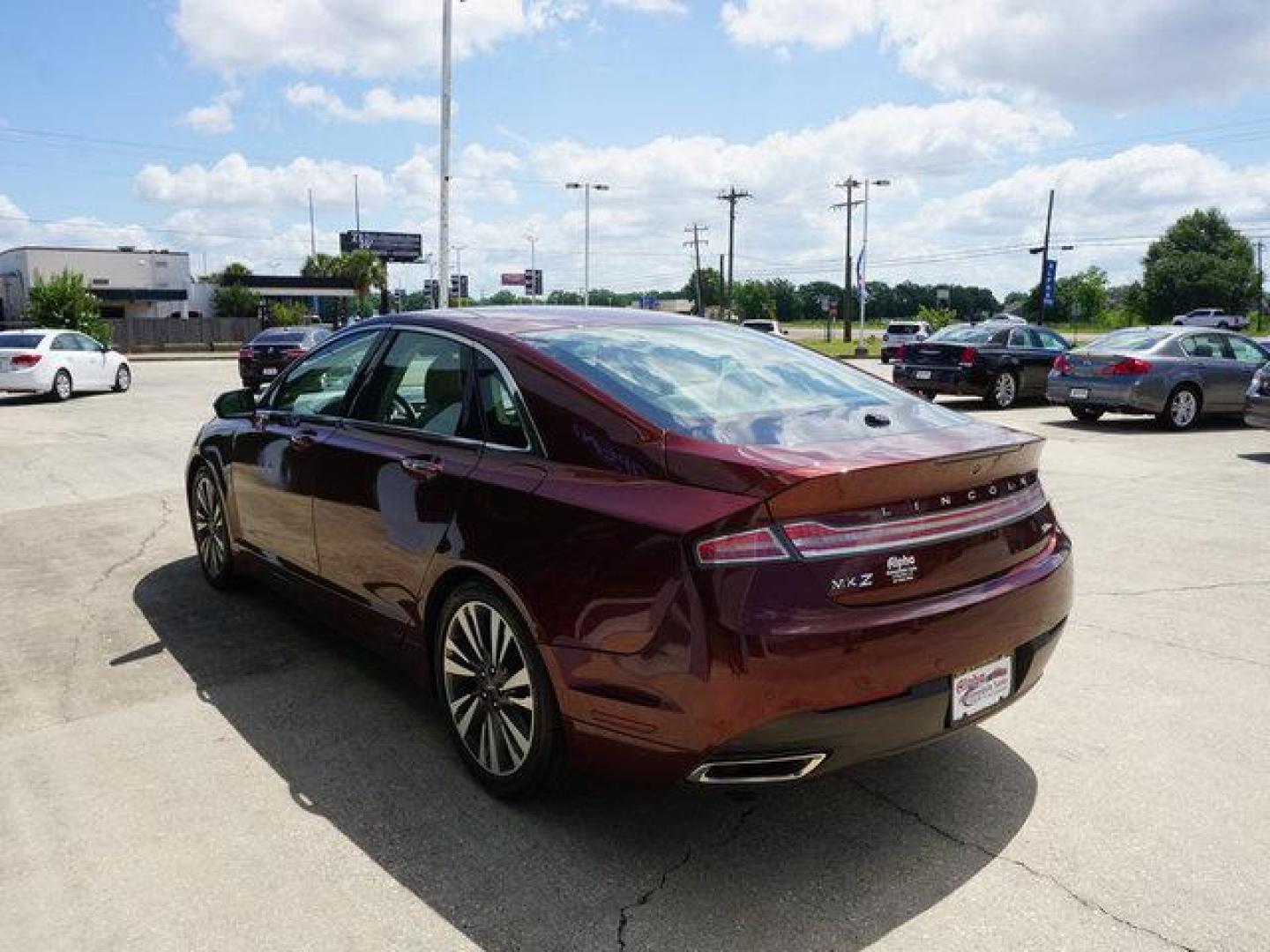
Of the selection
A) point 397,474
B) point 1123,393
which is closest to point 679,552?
point 397,474

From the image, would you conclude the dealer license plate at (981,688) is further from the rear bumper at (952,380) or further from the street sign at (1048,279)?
the street sign at (1048,279)

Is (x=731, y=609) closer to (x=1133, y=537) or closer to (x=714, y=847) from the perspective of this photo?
(x=714, y=847)

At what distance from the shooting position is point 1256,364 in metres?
14.3

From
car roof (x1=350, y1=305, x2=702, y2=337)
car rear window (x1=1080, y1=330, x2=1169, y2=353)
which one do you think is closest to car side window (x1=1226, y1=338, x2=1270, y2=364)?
car rear window (x1=1080, y1=330, x2=1169, y2=353)

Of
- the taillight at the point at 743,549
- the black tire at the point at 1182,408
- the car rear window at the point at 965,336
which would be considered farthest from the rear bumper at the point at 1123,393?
the taillight at the point at 743,549

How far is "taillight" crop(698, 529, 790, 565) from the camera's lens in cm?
254

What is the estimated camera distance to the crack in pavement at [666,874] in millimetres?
2590

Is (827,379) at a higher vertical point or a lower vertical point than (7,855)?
higher

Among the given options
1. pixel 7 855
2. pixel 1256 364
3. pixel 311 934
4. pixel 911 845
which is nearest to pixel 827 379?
pixel 911 845

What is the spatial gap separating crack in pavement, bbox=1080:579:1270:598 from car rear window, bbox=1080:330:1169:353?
889 cm

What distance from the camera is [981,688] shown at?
290 centimetres

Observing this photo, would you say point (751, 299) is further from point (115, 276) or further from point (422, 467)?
point (422, 467)

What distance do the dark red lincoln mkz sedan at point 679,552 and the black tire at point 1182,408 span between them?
1135 cm

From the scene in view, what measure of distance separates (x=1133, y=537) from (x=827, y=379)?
166 inches
